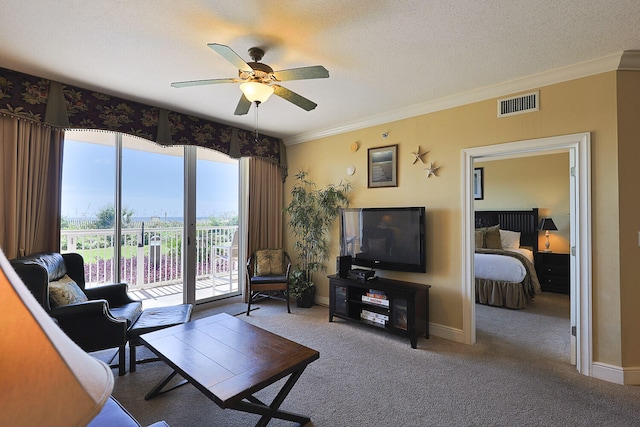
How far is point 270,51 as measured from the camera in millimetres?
2316

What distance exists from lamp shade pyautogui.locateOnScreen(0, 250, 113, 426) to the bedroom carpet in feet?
6.05

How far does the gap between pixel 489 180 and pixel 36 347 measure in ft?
22.7

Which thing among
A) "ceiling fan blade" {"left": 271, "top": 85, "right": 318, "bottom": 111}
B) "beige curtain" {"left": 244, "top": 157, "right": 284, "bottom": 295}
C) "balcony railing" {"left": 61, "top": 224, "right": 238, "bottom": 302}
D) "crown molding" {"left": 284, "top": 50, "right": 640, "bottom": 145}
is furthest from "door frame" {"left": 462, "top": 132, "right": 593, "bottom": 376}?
"balcony railing" {"left": 61, "top": 224, "right": 238, "bottom": 302}

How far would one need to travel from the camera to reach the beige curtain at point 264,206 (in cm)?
452

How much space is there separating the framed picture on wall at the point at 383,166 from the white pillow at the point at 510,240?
125 inches

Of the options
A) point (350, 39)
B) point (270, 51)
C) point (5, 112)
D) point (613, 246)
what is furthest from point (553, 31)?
point (5, 112)

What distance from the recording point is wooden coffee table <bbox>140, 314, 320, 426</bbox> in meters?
1.55

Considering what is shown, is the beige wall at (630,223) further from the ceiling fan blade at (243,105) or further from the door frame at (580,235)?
the ceiling fan blade at (243,105)

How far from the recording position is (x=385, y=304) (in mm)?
3264

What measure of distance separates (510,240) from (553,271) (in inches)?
31.5

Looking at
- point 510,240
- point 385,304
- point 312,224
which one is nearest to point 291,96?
point 312,224

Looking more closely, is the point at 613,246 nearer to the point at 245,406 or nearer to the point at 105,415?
the point at 245,406

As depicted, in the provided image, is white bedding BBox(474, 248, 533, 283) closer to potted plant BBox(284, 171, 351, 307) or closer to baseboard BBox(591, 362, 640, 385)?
baseboard BBox(591, 362, 640, 385)

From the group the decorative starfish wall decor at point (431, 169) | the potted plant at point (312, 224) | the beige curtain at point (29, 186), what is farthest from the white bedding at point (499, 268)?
the beige curtain at point (29, 186)
